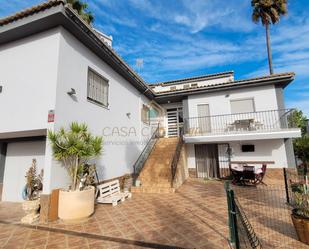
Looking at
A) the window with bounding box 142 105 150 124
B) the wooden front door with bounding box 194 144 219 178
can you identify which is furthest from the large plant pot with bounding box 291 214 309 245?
the window with bounding box 142 105 150 124

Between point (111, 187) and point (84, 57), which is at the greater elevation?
point (84, 57)

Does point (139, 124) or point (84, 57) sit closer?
point (84, 57)

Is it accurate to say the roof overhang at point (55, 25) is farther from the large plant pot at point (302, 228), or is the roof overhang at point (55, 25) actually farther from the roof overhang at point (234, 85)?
the large plant pot at point (302, 228)

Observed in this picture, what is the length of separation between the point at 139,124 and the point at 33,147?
6.61 metres

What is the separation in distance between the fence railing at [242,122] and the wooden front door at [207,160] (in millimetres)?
1230

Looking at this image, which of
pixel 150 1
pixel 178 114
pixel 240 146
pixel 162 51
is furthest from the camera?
pixel 178 114

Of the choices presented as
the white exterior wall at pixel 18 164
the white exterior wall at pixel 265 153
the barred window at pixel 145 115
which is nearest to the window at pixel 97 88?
the white exterior wall at pixel 18 164

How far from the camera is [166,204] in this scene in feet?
22.4

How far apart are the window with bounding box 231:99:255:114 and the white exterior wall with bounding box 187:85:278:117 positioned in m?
0.22

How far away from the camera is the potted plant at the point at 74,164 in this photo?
5266mm

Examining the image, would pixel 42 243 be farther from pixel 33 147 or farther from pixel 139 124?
pixel 139 124

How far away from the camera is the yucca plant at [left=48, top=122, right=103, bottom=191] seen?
5441 millimetres

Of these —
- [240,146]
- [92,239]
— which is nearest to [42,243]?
[92,239]

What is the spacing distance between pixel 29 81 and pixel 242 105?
1244 cm
